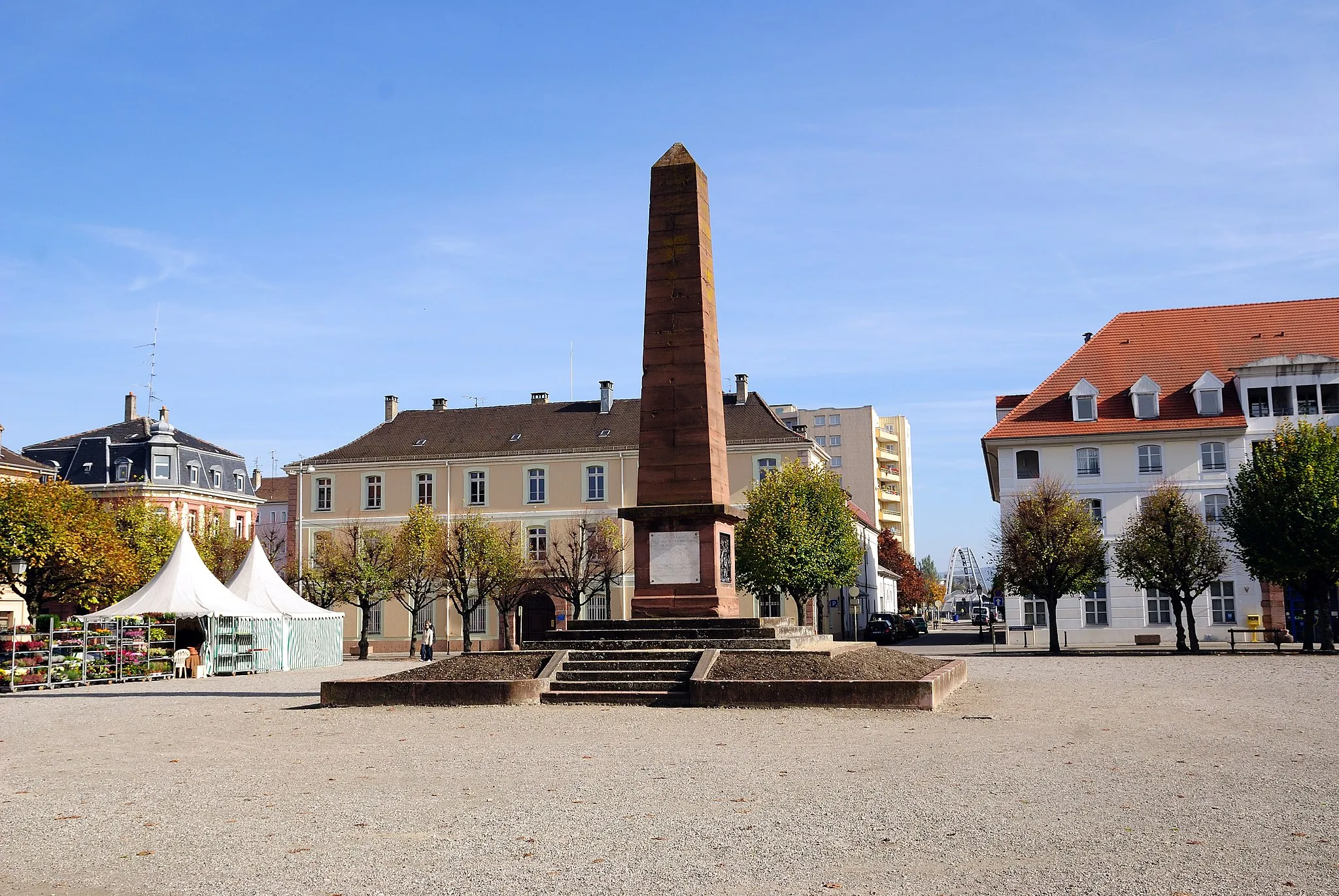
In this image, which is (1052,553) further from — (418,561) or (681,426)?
(418,561)

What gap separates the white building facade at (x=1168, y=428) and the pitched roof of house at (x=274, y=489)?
2485 inches

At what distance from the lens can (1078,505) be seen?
40.1 meters

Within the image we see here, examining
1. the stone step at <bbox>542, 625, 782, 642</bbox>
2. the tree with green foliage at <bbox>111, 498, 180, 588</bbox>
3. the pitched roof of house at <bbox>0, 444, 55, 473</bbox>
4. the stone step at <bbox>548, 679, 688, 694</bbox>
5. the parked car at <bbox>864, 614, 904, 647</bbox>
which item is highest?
the pitched roof of house at <bbox>0, 444, 55, 473</bbox>

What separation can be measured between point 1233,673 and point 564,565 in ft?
93.2

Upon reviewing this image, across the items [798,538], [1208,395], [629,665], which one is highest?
[1208,395]

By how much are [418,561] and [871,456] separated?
2691 inches

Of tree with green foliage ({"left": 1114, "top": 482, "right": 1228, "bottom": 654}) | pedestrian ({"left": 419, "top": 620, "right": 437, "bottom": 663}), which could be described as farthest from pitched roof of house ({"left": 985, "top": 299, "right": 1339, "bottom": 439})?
pedestrian ({"left": 419, "top": 620, "right": 437, "bottom": 663})

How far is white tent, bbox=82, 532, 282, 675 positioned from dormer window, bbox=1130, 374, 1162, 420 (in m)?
32.1

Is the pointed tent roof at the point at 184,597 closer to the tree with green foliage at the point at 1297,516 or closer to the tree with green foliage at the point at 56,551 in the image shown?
the tree with green foliage at the point at 56,551

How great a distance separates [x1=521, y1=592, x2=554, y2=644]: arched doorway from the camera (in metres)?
52.9

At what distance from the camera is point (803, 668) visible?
1736 centimetres

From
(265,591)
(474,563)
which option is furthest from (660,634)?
(474,563)

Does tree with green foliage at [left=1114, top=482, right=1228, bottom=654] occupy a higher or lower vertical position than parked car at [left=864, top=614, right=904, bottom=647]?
higher

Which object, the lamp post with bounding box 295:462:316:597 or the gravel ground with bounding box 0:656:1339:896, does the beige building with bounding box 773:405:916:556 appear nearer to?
the lamp post with bounding box 295:462:316:597
